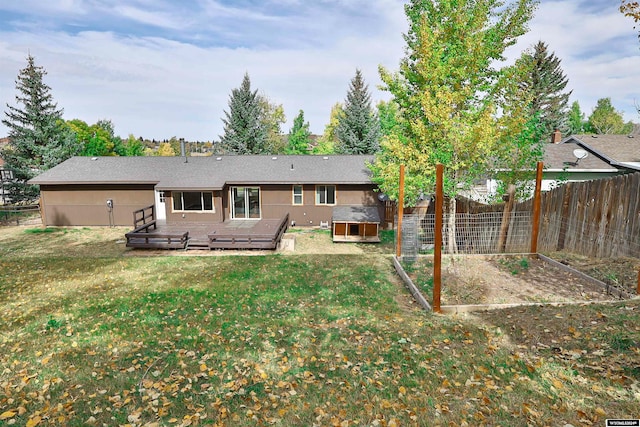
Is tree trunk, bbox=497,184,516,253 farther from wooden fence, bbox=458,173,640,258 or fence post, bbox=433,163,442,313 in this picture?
fence post, bbox=433,163,442,313

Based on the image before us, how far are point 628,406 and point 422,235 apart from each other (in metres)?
10.5

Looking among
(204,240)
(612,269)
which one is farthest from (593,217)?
(204,240)

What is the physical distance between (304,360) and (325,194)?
1559 centimetres

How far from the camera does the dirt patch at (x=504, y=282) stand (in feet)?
25.4

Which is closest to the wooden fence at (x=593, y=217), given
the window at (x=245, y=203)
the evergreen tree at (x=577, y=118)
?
the window at (x=245, y=203)

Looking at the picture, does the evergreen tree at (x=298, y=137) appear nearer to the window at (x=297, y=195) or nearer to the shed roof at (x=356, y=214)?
the window at (x=297, y=195)

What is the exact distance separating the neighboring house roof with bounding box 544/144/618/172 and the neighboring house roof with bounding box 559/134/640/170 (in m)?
0.34

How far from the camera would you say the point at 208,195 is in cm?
2011

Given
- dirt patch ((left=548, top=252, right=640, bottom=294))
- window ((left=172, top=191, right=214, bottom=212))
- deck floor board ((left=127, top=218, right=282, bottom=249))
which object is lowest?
deck floor board ((left=127, top=218, right=282, bottom=249))

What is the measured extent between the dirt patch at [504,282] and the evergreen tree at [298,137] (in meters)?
34.5

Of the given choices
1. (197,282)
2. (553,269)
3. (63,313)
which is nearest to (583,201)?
(553,269)

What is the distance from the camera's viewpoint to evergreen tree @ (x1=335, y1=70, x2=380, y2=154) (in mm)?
36500

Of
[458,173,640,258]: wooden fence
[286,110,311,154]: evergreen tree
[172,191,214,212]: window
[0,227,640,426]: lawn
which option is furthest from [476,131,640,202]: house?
[286,110,311,154]: evergreen tree

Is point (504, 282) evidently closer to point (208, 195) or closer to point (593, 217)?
point (593, 217)
